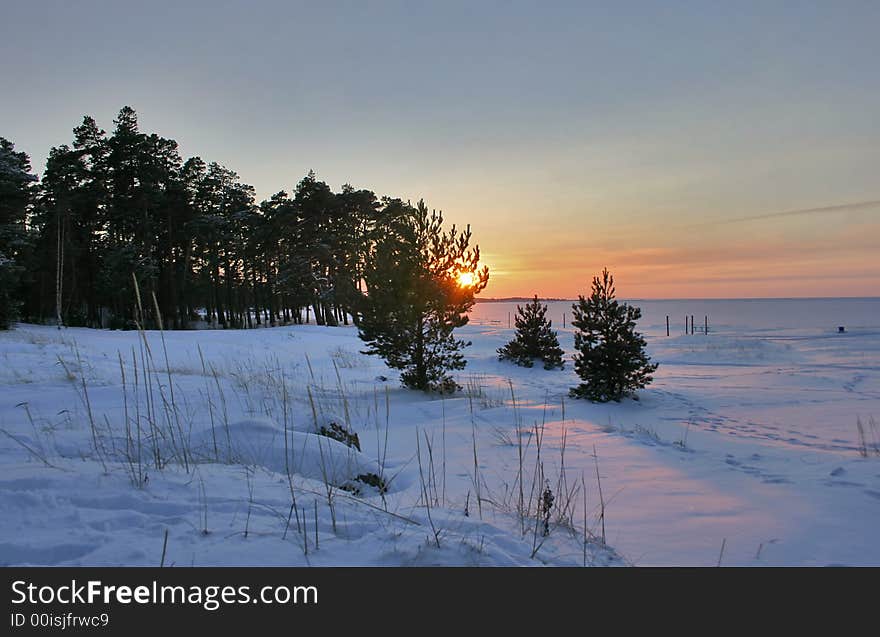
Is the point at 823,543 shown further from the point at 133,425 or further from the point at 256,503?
the point at 133,425

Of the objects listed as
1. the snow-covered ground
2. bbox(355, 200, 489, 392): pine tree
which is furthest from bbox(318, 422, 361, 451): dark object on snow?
bbox(355, 200, 489, 392): pine tree

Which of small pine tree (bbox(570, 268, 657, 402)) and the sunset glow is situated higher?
the sunset glow

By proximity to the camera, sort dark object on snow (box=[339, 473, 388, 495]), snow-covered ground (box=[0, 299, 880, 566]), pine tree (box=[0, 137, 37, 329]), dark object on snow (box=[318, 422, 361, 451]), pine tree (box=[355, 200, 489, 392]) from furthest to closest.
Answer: pine tree (box=[0, 137, 37, 329]) → pine tree (box=[355, 200, 489, 392]) → dark object on snow (box=[318, 422, 361, 451]) → dark object on snow (box=[339, 473, 388, 495]) → snow-covered ground (box=[0, 299, 880, 566])

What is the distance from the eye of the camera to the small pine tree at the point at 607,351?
12.4m

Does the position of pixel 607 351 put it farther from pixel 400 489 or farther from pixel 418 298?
pixel 400 489

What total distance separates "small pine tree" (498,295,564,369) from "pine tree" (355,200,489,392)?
9958 millimetres

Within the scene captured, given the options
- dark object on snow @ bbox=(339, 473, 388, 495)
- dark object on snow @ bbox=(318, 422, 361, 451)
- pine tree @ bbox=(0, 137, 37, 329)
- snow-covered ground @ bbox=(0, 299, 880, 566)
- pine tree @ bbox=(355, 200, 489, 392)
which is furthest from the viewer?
pine tree @ bbox=(0, 137, 37, 329)

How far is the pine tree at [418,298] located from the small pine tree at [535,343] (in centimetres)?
996

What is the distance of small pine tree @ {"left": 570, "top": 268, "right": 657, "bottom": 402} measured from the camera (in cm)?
1242

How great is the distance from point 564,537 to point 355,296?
9.50m

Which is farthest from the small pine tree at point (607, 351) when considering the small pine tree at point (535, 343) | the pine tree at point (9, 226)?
the pine tree at point (9, 226)

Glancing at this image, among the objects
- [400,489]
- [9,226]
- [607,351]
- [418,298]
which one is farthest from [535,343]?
[9,226]

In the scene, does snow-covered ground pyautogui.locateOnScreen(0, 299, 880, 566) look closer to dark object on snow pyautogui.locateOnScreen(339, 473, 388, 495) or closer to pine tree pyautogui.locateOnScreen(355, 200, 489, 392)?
dark object on snow pyautogui.locateOnScreen(339, 473, 388, 495)

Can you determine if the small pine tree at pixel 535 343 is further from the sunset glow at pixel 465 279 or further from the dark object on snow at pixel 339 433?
the dark object on snow at pixel 339 433
